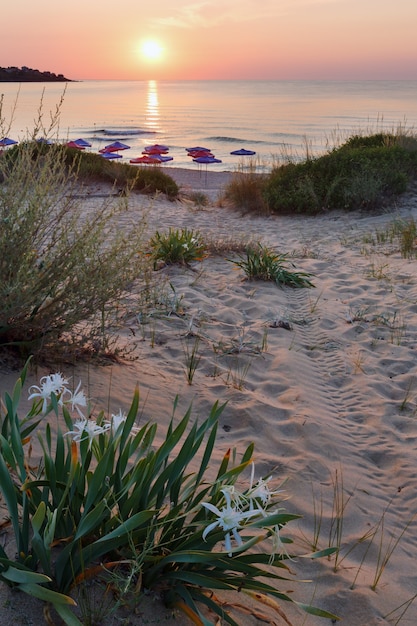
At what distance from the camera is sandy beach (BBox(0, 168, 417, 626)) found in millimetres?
2242

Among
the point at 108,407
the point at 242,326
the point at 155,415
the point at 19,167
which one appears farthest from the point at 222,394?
the point at 19,167

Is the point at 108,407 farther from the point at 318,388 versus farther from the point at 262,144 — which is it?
the point at 262,144

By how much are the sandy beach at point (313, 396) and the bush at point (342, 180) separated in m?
3.80

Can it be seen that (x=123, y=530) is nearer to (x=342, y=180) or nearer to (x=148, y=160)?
(x=342, y=180)

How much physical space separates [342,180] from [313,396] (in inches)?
318

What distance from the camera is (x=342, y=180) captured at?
11.3 meters

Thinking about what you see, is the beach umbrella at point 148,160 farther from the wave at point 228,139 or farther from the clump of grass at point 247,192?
the wave at point 228,139

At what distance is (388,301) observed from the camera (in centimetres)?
594

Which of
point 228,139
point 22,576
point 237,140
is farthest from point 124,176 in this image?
point 228,139

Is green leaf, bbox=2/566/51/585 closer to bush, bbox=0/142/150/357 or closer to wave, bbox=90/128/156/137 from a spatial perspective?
bush, bbox=0/142/150/357

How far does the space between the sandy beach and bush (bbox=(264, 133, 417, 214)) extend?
3800mm

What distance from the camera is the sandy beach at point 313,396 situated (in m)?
2.24

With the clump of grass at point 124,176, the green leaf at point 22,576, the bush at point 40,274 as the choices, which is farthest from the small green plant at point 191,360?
the clump of grass at point 124,176

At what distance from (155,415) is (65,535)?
57.6 inches
